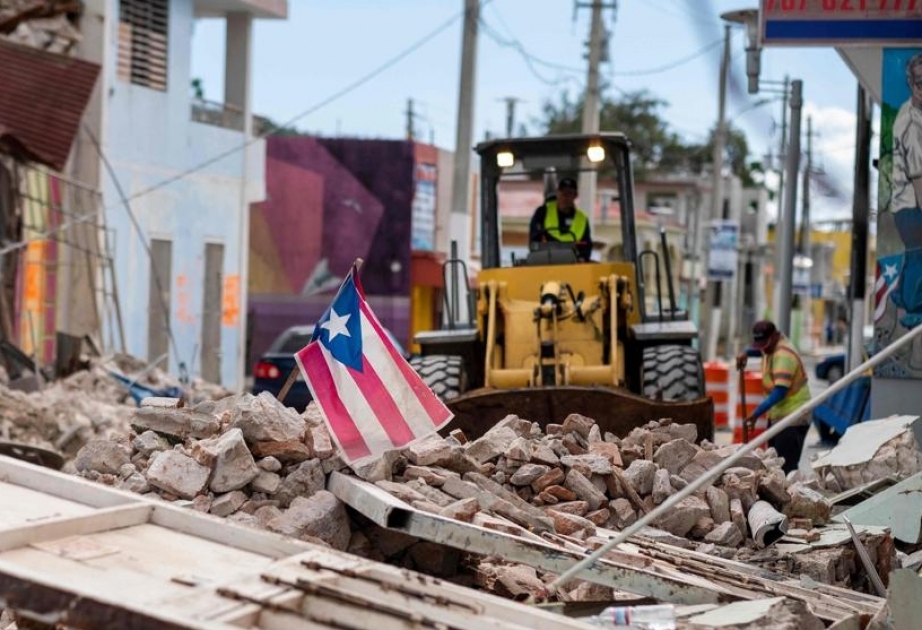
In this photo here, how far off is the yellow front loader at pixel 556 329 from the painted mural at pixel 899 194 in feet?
5.85

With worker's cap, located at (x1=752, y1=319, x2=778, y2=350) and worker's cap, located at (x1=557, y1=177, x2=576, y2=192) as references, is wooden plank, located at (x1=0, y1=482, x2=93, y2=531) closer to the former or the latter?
worker's cap, located at (x1=752, y1=319, x2=778, y2=350)

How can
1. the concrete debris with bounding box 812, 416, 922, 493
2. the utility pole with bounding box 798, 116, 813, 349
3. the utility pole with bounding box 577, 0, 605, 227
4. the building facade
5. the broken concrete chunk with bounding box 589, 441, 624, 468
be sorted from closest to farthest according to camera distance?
the broken concrete chunk with bounding box 589, 441, 624, 468
the concrete debris with bounding box 812, 416, 922, 493
the building facade
the utility pole with bounding box 577, 0, 605, 227
the utility pole with bounding box 798, 116, 813, 349

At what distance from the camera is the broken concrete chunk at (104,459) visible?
947 centimetres

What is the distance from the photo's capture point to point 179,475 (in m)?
8.82

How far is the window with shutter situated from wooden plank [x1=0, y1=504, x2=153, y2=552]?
24.7m

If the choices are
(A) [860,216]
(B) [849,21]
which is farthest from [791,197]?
(B) [849,21]

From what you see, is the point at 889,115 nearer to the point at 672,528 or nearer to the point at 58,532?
the point at 672,528

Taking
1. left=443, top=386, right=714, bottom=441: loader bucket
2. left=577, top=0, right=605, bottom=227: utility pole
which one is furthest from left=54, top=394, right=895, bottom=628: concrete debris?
left=577, top=0, right=605, bottom=227: utility pole

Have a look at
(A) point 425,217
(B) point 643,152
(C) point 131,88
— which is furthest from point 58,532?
(B) point 643,152

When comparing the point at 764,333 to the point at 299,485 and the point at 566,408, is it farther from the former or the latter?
the point at 299,485

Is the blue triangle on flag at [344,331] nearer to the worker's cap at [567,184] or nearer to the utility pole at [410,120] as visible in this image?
the worker's cap at [567,184]

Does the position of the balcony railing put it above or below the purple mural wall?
above

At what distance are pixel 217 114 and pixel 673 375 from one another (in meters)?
21.0

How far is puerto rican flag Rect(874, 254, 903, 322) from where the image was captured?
15.9 metres
